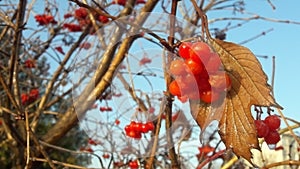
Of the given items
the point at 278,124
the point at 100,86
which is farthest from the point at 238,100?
the point at 100,86

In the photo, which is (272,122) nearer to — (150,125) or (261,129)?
(261,129)

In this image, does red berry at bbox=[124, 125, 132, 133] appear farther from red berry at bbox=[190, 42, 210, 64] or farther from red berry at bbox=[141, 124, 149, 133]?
red berry at bbox=[190, 42, 210, 64]

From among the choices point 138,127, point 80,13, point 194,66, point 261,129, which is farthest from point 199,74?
point 80,13

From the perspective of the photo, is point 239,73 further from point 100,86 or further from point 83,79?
point 100,86

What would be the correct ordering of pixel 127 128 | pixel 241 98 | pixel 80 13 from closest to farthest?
pixel 241 98 → pixel 127 128 → pixel 80 13

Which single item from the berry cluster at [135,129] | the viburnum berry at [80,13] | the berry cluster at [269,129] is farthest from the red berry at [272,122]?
the viburnum berry at [80,13]

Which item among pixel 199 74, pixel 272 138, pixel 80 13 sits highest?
pixel 80 13

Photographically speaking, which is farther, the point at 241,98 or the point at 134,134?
the point at 134,134

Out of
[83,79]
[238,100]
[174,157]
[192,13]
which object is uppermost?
[192,13]
